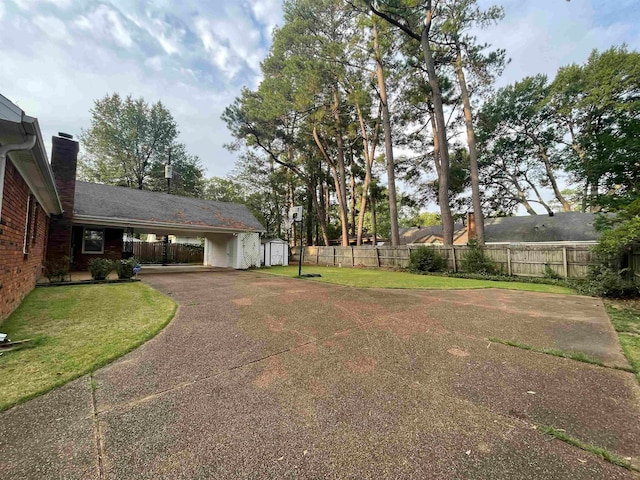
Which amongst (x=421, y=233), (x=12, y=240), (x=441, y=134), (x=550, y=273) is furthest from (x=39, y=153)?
(x=421, y=233)

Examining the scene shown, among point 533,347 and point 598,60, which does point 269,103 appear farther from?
point 598,60

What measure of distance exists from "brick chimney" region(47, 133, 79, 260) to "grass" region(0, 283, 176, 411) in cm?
367

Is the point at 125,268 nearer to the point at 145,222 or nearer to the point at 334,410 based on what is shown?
the point at 145,222

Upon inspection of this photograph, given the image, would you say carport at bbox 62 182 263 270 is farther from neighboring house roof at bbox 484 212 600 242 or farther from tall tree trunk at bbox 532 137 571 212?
tall tree trunk at bbox 532 137 571 212

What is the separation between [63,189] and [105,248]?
3142mm

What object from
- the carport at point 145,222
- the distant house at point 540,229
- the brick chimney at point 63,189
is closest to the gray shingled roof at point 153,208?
the carport at point 145,222

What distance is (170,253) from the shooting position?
20.1 m

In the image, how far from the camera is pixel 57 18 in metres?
7.00

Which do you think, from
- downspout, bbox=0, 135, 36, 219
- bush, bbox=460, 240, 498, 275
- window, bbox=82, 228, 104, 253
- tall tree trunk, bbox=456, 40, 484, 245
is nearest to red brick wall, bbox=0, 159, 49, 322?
downspout, bbox=0, 135, 36, 219

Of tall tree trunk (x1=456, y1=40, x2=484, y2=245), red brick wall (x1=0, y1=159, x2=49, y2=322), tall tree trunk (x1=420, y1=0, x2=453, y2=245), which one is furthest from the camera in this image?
tall tree trunk (x1=420, y1=0, x2=453, y2=245)

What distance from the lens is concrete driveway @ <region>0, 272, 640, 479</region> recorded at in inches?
60.8

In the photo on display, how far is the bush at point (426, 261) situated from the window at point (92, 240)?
14716 millimetres

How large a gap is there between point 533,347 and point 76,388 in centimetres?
503

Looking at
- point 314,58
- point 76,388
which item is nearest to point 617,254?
point 76,388
